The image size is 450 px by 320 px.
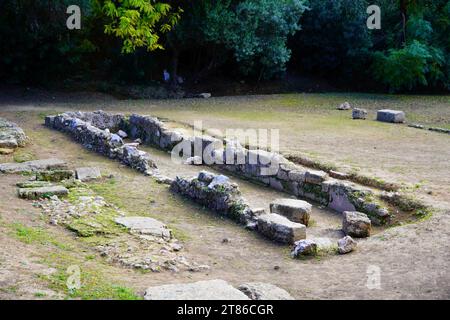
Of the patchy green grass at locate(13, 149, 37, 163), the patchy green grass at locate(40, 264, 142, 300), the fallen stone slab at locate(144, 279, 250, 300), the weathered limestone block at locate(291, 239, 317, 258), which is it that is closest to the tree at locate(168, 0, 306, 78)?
the patchy green grass at locate(13, 149, 37, 163)

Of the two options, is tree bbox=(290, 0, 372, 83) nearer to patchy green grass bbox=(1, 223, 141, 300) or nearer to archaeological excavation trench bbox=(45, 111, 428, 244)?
archaeological excavation trench bbox=(45, 111, 428, 244)

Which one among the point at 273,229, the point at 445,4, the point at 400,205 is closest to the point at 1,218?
the point at 273,229

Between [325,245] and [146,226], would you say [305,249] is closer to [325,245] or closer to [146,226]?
[325,245]

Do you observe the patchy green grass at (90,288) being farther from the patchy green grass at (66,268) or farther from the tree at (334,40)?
the tree at (334,40)

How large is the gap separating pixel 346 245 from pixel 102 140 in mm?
8046

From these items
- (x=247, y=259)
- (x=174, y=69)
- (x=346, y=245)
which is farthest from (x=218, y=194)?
(x=174, y=69)

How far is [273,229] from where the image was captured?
27.5 ft

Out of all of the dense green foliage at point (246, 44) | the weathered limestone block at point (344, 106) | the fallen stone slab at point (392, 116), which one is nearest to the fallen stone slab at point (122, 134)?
the dense green foliage at point (246, 44)

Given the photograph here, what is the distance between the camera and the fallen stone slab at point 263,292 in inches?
223

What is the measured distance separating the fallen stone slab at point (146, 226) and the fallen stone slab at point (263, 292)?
2.59 meters

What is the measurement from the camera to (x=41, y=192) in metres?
9.67

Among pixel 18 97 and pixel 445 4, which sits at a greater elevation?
pixel 445 4
